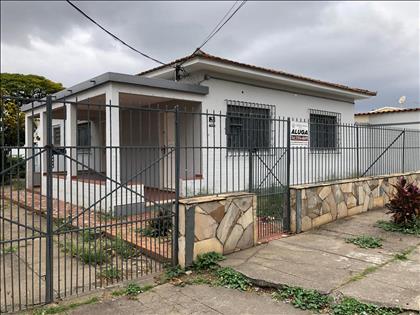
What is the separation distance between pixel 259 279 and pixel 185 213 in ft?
Result: 4.23

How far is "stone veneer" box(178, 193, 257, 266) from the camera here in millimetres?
5035

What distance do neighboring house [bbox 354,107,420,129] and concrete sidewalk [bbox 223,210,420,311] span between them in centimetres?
1021

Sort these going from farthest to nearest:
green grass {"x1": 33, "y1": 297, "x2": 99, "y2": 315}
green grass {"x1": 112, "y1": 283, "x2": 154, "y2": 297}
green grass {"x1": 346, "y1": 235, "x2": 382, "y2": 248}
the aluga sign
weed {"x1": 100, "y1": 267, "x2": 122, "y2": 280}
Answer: the aluga sign, green grass {"x1": 346, "y1": 235, "x2": 382, "y2": 248}, weed {"x1": 100, "y1": 267, "x2": 122, "y2": 280}, green grass {"x1": 112, "y1": 283, "x2": 154, "y2": 297}, green grass {"x1": 33, "y1": 297, "x2": 99, "y2": 315}

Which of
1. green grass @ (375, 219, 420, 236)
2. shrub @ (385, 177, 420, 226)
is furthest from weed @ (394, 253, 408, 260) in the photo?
shrub @ (385, 177, 420, 226)

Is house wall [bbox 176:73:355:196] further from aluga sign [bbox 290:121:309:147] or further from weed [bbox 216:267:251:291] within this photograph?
weed [bbox 216:267:251:291]

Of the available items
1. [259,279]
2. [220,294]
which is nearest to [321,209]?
[259,279]

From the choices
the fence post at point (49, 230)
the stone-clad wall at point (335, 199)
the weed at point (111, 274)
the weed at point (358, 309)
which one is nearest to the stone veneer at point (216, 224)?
the weed at point (111, 274)

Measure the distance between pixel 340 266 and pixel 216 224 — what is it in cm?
180

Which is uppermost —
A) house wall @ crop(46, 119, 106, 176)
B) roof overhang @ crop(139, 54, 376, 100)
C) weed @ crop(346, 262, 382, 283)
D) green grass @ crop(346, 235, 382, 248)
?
roof overhang @ crop(139, 54, 376, 100)

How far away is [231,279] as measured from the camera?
4.56 m

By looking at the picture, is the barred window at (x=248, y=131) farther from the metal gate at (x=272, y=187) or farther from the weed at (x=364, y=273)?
the weed at (x=364, y=273)

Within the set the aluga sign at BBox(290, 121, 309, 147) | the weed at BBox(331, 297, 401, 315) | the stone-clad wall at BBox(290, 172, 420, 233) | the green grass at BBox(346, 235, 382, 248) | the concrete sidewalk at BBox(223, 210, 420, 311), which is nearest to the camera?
the weed at BBox(331, 297, 401, 315)

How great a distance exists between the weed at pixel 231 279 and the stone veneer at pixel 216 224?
526 millimetres

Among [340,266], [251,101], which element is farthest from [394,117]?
[340,266]
